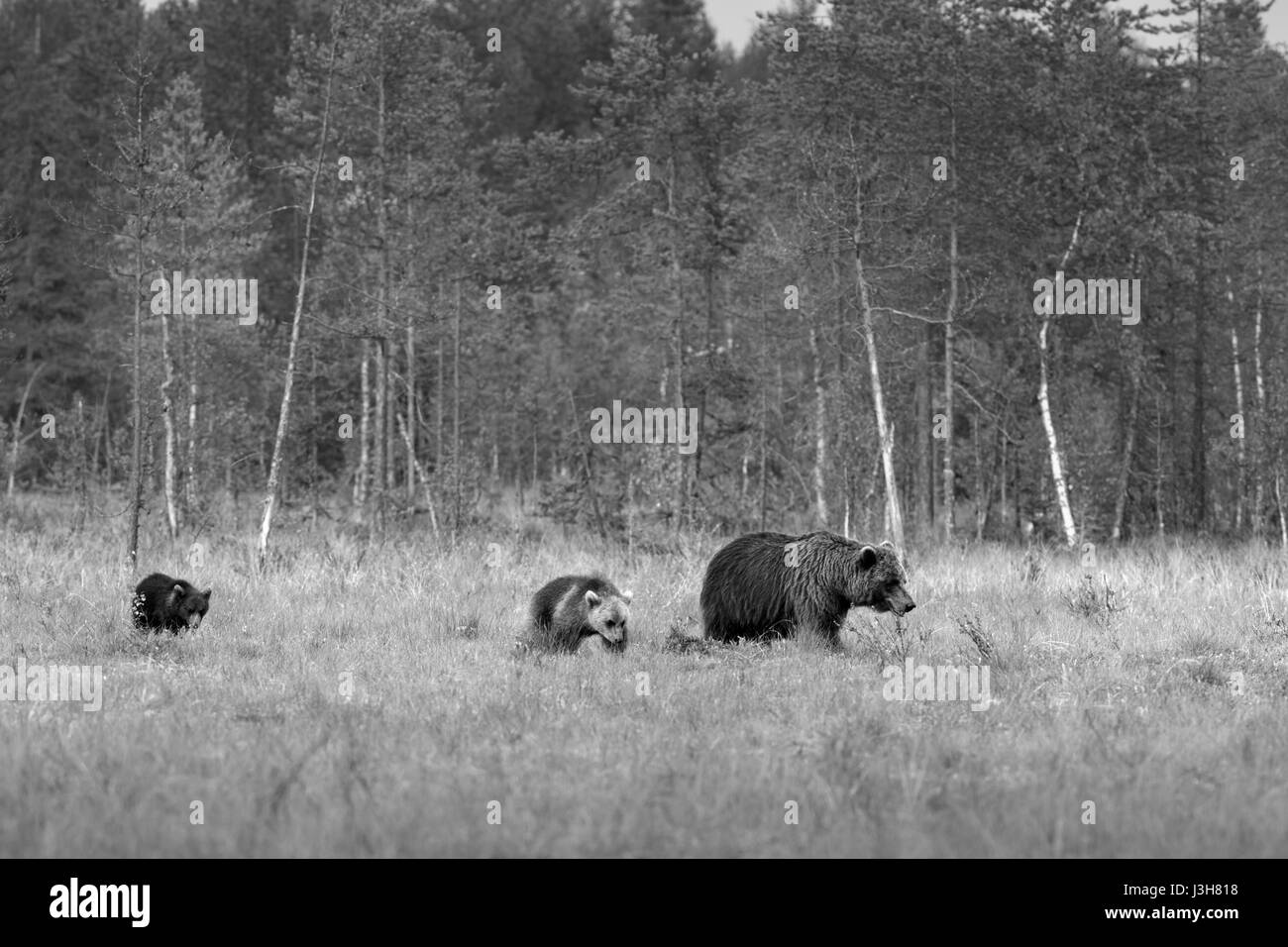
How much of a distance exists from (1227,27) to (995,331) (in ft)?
35.4

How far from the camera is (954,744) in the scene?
26.4 feet

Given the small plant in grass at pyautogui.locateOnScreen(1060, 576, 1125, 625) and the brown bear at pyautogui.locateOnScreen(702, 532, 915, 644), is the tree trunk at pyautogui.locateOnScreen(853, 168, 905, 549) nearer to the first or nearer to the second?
the small plant in grass at pyautogui.locateOnScreen(1060, 576, 1125, 625)

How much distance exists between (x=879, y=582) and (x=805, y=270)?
17545 millimetres

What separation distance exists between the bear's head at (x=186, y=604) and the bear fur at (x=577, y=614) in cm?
353

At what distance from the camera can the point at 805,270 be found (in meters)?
29.1

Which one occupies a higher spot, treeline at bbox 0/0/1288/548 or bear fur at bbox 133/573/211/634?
treeline at bbox 0/0/1288/548

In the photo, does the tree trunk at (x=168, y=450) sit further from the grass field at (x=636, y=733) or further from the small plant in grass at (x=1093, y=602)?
the small plant in grass at (x=1093, y=602)

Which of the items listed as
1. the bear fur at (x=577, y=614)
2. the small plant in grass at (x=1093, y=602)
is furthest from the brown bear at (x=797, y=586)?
the small plant in grass at (x=1093, y=602)

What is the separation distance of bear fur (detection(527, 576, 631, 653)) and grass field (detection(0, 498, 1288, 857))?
1.20ft

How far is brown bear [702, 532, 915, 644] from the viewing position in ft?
41.7

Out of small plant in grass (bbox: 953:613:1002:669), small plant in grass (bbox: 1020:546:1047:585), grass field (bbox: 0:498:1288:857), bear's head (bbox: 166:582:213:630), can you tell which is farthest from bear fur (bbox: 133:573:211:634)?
small plant in grass (bbox: 1020:546:1047:585)

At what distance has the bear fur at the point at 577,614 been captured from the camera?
1219 cm

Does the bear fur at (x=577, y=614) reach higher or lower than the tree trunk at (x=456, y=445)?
lower

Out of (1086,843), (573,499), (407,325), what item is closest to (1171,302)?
(573,499)
